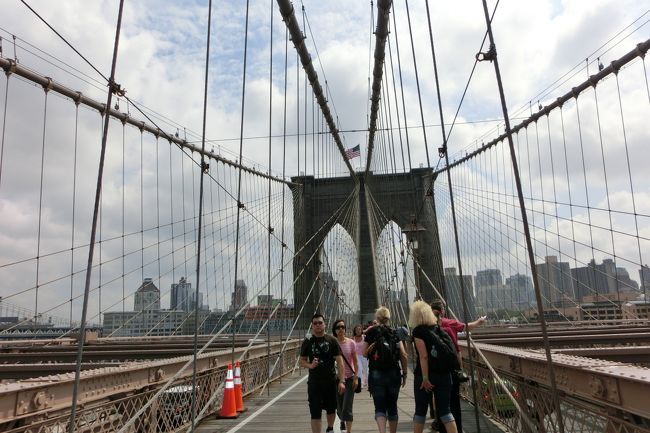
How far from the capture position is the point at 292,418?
5.68 metres

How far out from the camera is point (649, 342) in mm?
9484

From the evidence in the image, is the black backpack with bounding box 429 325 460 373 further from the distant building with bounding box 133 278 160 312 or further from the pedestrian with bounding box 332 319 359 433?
the distant building with bounding box 133 278 160 312

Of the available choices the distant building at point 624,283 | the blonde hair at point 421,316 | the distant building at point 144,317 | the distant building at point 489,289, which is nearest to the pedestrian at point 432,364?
the blonde hair at point 421,316

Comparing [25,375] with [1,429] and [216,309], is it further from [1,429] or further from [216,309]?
[216,309]

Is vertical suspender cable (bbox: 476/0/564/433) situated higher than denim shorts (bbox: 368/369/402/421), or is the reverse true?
vertical suspender cable (bbox: 476/0/564/433)

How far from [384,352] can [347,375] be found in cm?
87

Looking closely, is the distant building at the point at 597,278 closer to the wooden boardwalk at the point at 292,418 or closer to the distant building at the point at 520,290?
the distant building at the point at 520,290

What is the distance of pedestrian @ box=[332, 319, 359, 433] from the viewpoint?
15.2 feet

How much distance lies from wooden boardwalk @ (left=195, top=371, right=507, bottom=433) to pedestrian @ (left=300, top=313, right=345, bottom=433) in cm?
104

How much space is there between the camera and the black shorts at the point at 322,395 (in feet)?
13.0

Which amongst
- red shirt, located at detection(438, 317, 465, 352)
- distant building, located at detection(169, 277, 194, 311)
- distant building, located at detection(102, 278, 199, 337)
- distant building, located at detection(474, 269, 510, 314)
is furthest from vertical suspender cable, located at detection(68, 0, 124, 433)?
distant building, located at detection(474, 269, 510, 314)

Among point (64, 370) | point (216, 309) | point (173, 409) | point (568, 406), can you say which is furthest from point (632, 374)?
point (216, 309)

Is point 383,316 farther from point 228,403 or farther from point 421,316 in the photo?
point 228,403

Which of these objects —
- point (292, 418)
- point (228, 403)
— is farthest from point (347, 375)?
point (228, 403)
